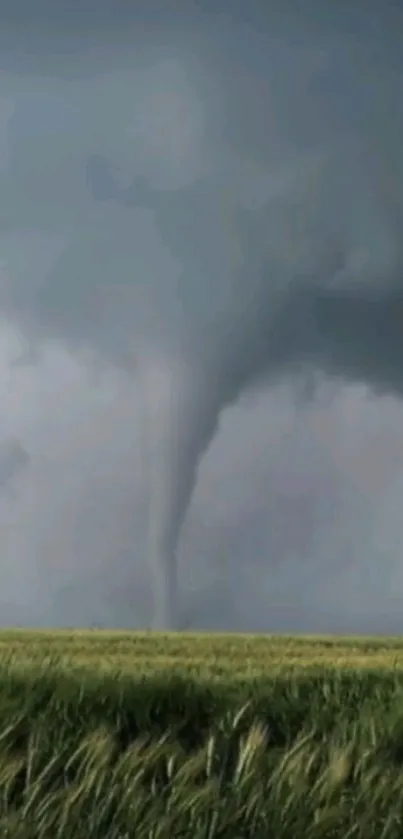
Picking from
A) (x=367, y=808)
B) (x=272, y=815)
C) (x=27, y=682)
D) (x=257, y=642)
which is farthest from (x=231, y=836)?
(x=257, y=642)

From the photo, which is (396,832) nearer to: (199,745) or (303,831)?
(303,831)

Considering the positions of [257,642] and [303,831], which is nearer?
[303,831]

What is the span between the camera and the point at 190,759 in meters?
8.97

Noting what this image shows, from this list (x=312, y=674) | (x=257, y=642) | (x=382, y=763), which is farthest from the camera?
(x=257, y=642)

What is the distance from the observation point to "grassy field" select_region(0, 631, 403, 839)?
871 centimetres

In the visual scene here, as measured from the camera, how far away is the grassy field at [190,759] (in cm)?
871

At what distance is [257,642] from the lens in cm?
3162

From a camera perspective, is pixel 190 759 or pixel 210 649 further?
pixel 210 649

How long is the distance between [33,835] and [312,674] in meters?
2.96

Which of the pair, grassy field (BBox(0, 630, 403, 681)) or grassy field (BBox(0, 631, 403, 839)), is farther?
grassy field (BBox(0, 630, 403, 681))

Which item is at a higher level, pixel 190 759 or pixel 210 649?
pixel 210 649

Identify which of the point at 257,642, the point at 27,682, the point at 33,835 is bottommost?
the point at 33,835

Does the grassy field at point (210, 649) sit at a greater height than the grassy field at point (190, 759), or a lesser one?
greater

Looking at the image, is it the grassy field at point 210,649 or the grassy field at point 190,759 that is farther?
the grassy field at point 210,649
